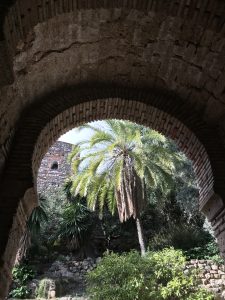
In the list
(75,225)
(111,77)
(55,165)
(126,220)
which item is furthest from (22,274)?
(111,77)

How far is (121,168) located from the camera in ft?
45.6

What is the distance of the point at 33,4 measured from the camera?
3178 mm

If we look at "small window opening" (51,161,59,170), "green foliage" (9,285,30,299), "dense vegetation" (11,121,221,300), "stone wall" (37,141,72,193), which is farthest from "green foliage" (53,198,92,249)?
"small window opening" (51,161,59,170)

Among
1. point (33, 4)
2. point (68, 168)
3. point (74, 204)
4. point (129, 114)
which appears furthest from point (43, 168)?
point (33, 4)

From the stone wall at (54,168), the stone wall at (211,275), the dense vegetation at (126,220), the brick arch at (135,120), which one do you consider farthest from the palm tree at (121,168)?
the stone wall at (54,168)

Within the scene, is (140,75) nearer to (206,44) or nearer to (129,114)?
(129,114)

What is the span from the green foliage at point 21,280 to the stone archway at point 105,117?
11.5 m

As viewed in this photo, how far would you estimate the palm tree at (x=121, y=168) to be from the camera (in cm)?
1400

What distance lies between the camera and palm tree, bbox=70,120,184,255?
14.0 metres

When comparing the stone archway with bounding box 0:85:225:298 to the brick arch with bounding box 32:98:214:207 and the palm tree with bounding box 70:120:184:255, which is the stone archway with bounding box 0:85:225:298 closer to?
the brick arch with bounding box 32:98:214:207

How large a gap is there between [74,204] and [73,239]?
2.01 meters

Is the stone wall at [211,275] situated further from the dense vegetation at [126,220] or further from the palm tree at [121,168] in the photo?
the palm tree at [121,168]

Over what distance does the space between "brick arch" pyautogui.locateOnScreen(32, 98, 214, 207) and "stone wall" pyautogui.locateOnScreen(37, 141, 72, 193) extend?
19.0 meters

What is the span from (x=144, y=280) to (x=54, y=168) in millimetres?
15735
